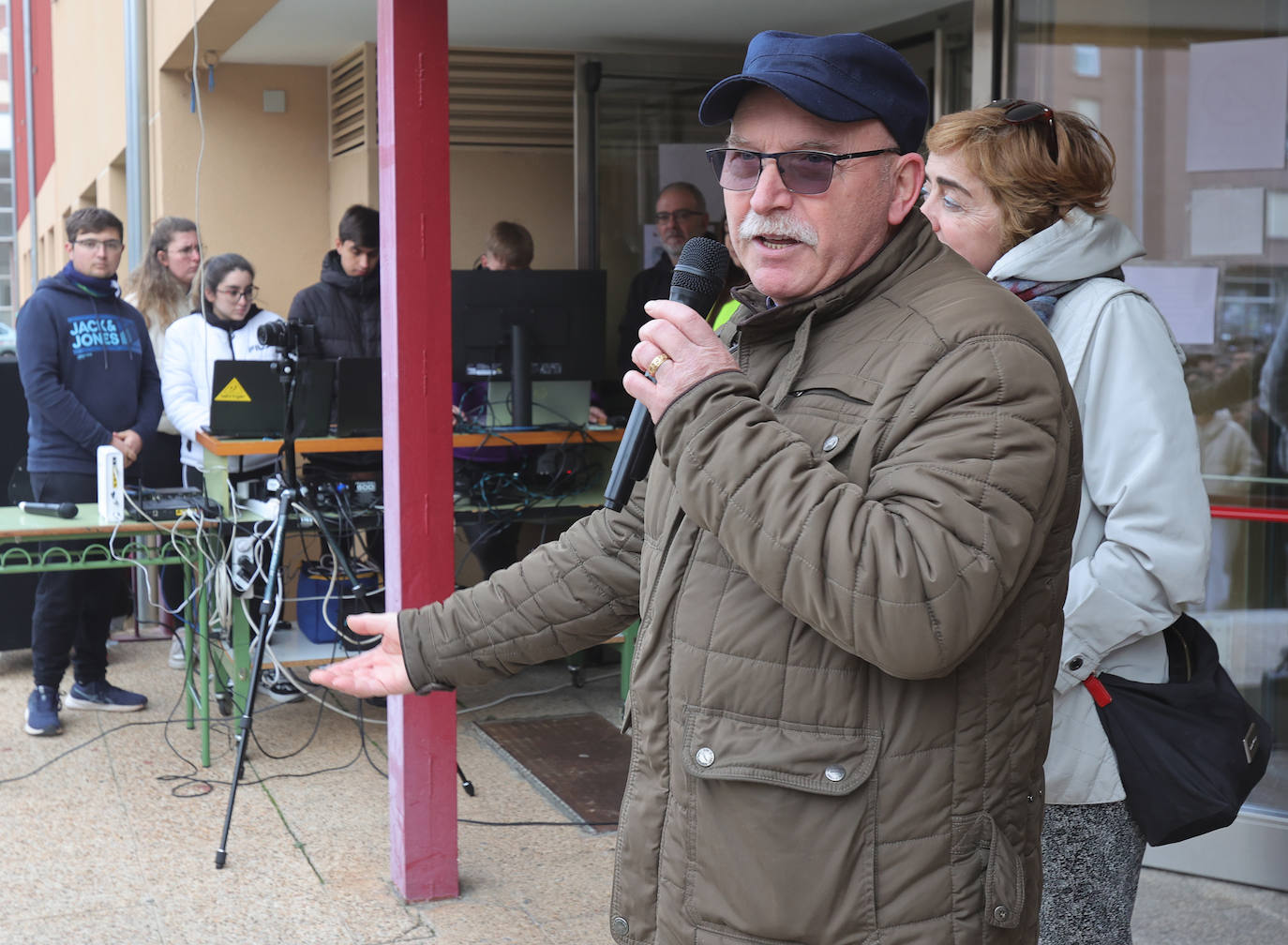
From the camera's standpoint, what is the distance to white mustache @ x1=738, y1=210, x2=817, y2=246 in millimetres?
1564

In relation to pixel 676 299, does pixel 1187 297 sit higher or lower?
A: higher

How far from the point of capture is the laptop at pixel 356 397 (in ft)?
17.4

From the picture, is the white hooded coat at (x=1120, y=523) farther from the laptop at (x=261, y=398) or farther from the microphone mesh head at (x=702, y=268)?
the laptop at (x=261, y=398)

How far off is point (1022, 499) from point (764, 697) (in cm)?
34

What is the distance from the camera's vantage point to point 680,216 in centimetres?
645

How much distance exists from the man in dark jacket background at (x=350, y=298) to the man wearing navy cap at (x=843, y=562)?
4682 mm

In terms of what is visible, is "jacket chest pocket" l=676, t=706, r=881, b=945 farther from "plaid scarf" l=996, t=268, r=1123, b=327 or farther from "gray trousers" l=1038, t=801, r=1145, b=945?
"plaid scarf" l=996, t=268, r=1123, b=327

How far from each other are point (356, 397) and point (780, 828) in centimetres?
412

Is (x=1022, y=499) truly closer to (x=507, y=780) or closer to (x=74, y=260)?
(x=507, y=780)

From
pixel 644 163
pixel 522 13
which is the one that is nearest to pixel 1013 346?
pixel 522 13

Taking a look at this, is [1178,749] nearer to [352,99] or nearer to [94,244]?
[94,244]

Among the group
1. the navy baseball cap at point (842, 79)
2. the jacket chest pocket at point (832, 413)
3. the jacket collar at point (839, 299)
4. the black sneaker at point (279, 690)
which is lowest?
the black sneaker at point (279, 690)

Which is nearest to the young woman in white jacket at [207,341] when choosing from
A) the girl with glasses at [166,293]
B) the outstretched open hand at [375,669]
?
the girl with glasses at [166,293]

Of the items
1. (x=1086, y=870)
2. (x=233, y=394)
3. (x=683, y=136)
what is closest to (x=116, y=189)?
(x=683, y=136)
